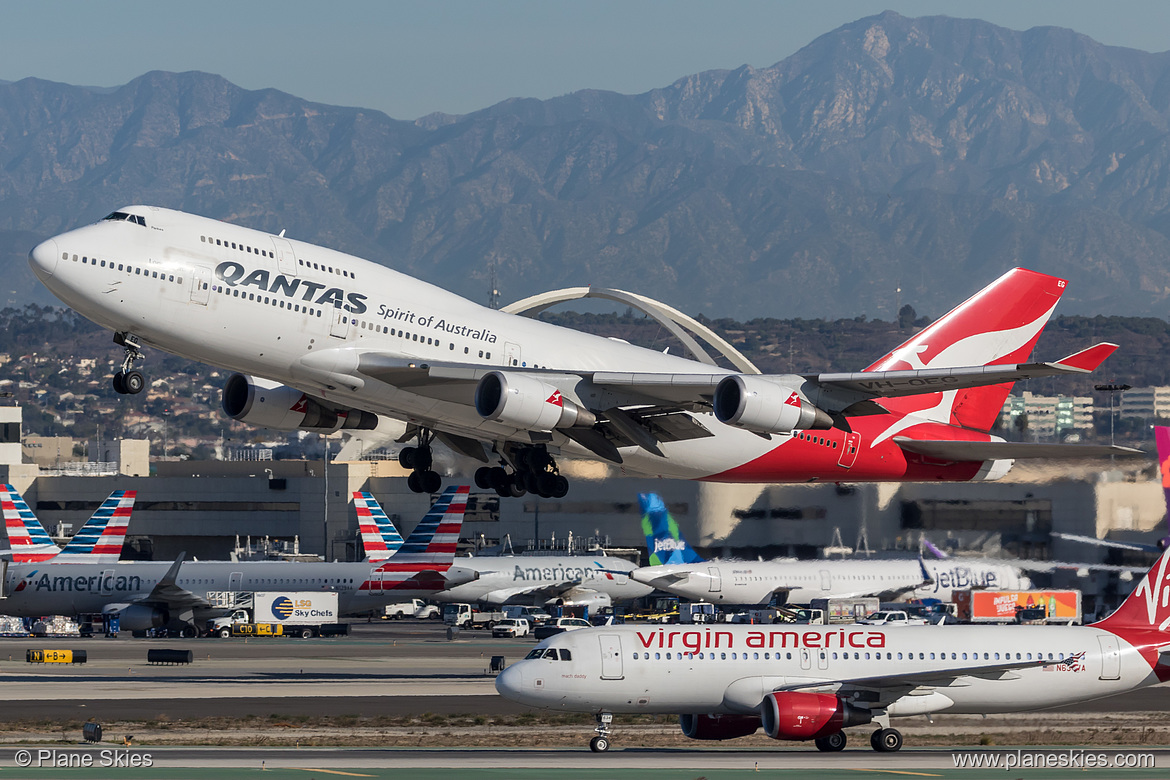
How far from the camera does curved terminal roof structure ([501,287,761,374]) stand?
3772 inches

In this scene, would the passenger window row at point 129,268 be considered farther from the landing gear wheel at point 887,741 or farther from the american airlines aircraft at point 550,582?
the american airlines aircraft at point 550,582

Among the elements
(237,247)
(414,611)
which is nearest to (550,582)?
(414,611)

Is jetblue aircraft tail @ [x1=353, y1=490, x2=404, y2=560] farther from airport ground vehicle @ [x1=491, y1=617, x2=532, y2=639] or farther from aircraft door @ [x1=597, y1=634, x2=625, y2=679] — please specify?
aircraft door @ [x1=597, y1=634, x2=625, y2=679]

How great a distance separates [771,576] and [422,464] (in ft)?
136

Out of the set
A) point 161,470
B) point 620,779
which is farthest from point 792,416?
point 161,470

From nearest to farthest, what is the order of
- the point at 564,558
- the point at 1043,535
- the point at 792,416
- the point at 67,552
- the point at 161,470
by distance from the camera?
the point at 792,416 < the point at 1043,535 < the point at 67,552 < the point at 564,558 < the point at 161,470

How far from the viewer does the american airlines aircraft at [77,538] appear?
88.9 m

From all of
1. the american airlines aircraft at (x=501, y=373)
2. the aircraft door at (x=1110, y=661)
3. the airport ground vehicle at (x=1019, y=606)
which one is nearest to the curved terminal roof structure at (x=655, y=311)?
the airport ground vehicle at (x=1019, y=606)

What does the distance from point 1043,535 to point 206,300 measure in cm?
4824

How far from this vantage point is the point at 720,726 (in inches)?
1716

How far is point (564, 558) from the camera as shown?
101 metres

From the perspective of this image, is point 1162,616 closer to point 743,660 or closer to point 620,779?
point 743,660

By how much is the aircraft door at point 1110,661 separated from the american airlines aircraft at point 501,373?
19.8 feet

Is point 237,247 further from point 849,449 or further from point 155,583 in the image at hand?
point 155,583
